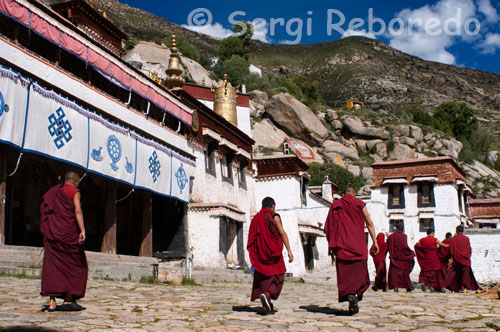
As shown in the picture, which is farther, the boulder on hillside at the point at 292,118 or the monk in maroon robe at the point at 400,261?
the boulder on hillside at the point at 292,118

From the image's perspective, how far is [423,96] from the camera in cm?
8956

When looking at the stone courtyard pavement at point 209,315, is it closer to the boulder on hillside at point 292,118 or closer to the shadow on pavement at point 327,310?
the shadow on pavement at point 327,310

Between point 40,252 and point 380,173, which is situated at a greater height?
point 380,173

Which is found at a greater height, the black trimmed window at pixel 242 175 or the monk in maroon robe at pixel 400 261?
the black trimmed window at pixel 242 175

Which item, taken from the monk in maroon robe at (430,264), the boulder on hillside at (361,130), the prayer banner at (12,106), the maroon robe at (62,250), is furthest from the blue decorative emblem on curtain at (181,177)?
the boulder on hillside at (361,130)

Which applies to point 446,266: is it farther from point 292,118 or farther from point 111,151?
point 292,118

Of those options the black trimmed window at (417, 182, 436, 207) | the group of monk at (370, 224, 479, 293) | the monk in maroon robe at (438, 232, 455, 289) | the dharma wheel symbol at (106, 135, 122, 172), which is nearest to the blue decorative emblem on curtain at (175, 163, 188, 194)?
the dharma wheel symbol at (106, 135, 122, 172)

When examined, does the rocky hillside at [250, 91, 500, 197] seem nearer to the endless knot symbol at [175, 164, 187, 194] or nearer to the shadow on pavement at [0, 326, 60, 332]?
the endless knot symbol at [175, 164, 187, 194]

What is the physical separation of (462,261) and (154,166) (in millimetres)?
9452

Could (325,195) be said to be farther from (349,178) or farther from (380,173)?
(349,178)

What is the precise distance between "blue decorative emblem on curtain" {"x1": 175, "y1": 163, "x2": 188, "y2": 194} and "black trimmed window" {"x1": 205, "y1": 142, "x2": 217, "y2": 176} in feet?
Result: 9.21

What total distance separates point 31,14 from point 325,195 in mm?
26031

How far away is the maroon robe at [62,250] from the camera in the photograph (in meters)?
5.80

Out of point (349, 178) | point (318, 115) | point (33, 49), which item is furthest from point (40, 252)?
point (318, 115)
